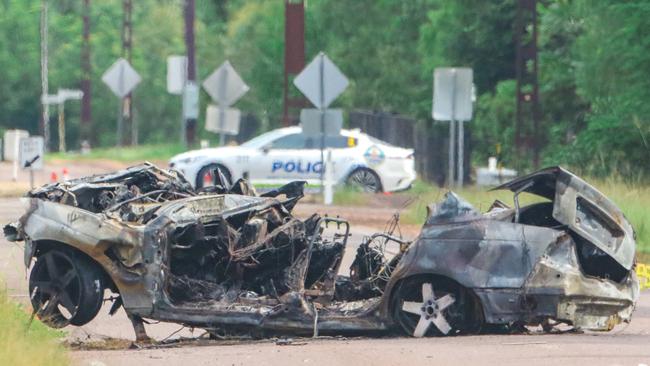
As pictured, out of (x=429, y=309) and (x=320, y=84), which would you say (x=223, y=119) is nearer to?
(x=320, y=84)

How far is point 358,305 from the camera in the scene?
14.2 m

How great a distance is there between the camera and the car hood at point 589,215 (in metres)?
13.6

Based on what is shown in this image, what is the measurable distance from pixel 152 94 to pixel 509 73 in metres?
46.1

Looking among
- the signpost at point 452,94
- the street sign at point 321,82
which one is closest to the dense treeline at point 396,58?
the signpost at point 452,94

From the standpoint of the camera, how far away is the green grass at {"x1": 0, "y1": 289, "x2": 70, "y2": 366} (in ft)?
34.5

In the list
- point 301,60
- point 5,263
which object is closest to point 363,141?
point 301,60

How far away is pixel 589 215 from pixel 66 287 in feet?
13.5

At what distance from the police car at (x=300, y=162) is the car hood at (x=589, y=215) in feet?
68.9

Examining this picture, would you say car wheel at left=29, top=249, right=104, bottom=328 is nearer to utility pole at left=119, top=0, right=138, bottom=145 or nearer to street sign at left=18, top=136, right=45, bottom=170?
street sign at left=18, top=136, right=45, bottom=170

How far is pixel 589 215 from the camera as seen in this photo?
13836mm

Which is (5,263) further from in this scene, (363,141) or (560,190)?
(363,141)

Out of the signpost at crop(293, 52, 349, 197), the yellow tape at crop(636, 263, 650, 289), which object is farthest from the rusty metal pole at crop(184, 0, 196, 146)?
the yellow tape at crop(636, 263, 650, 289)

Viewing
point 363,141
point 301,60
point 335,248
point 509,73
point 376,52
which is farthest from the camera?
point 376,52

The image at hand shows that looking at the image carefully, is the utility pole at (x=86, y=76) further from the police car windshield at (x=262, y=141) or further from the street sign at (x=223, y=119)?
the police car windshield at (x=262, y=141)
